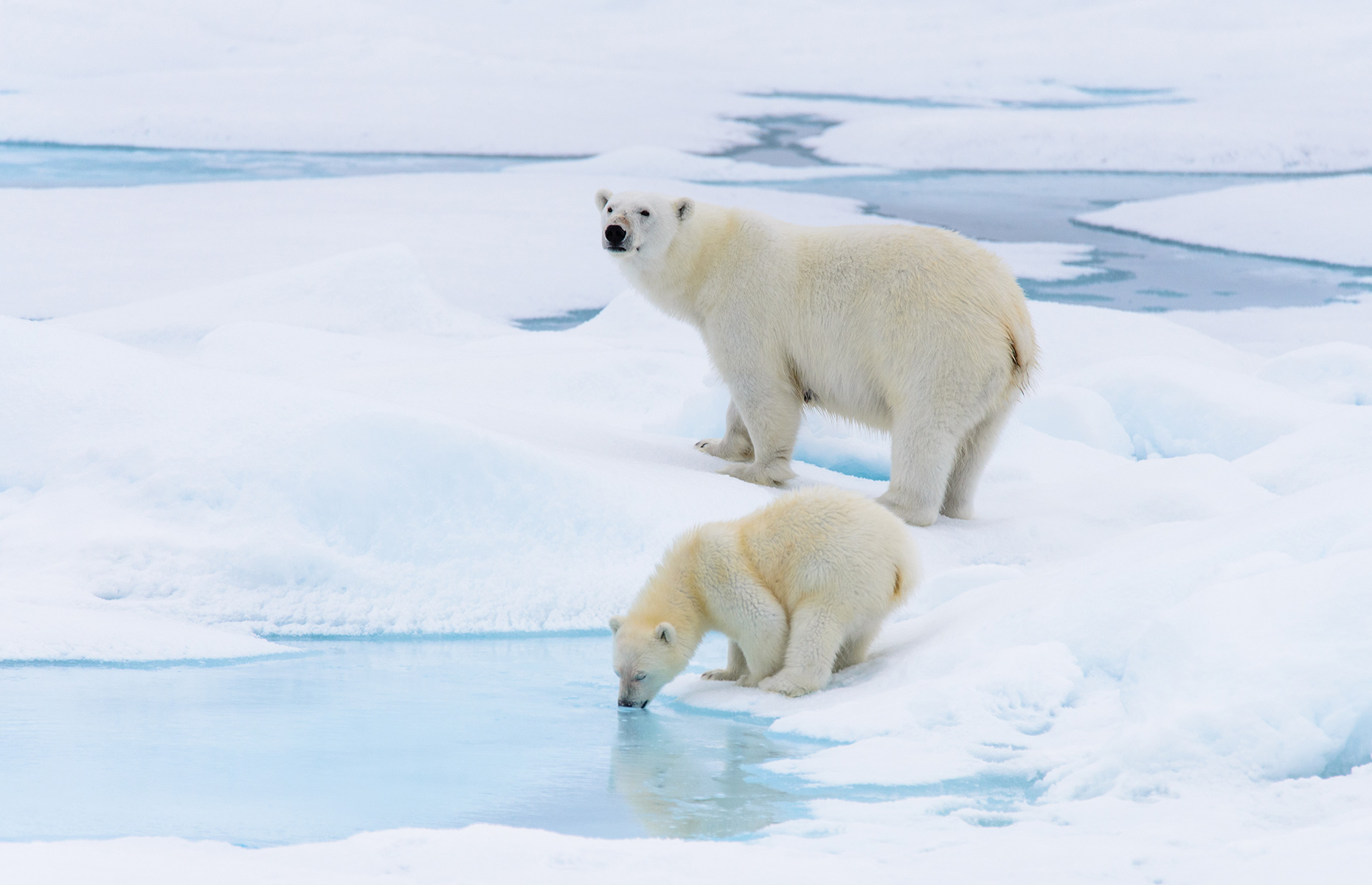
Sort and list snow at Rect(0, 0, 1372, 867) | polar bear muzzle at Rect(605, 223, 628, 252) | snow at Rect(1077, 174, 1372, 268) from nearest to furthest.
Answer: snow at Rect(0, 0, 1372, 867) < polar bear muzzle at Rect(605, 223, 628, 252) < snow at Rect(1077, 174, 1372, 268)

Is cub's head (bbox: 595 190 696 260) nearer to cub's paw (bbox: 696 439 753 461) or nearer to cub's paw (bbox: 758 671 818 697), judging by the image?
cub's paw (bbox: 696 439 753 461)

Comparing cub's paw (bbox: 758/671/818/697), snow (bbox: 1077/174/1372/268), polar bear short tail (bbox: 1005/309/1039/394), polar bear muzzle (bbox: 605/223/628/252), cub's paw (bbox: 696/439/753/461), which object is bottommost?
snow (bbox: 1077/174/1372/268)

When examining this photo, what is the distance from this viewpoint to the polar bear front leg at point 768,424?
5922 millimetres

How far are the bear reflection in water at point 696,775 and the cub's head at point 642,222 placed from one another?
2.75m

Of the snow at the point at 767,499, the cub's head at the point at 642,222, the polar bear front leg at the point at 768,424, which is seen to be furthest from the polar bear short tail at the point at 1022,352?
the cub's head at the point at 642,222

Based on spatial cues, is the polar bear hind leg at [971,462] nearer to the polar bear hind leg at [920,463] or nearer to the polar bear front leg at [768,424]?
the polar bear hind leg at [920,463]

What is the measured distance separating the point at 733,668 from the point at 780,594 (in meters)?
0.34

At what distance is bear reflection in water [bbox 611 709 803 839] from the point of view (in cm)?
263

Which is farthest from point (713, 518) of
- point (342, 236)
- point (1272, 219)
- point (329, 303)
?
point (1272, 219)

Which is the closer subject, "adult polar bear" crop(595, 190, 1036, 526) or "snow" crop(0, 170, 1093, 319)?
"adult polar bear" crop(595, 190, 1036, 526)

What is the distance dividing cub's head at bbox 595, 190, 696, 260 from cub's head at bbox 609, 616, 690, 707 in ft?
8.64

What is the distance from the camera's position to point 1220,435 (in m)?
8.03

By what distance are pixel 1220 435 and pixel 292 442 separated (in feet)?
18.5

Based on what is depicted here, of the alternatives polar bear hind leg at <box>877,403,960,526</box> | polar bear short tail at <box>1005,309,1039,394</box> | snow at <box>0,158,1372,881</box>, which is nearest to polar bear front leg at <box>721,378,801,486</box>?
snow at <box>0,158,1372,881</box>
